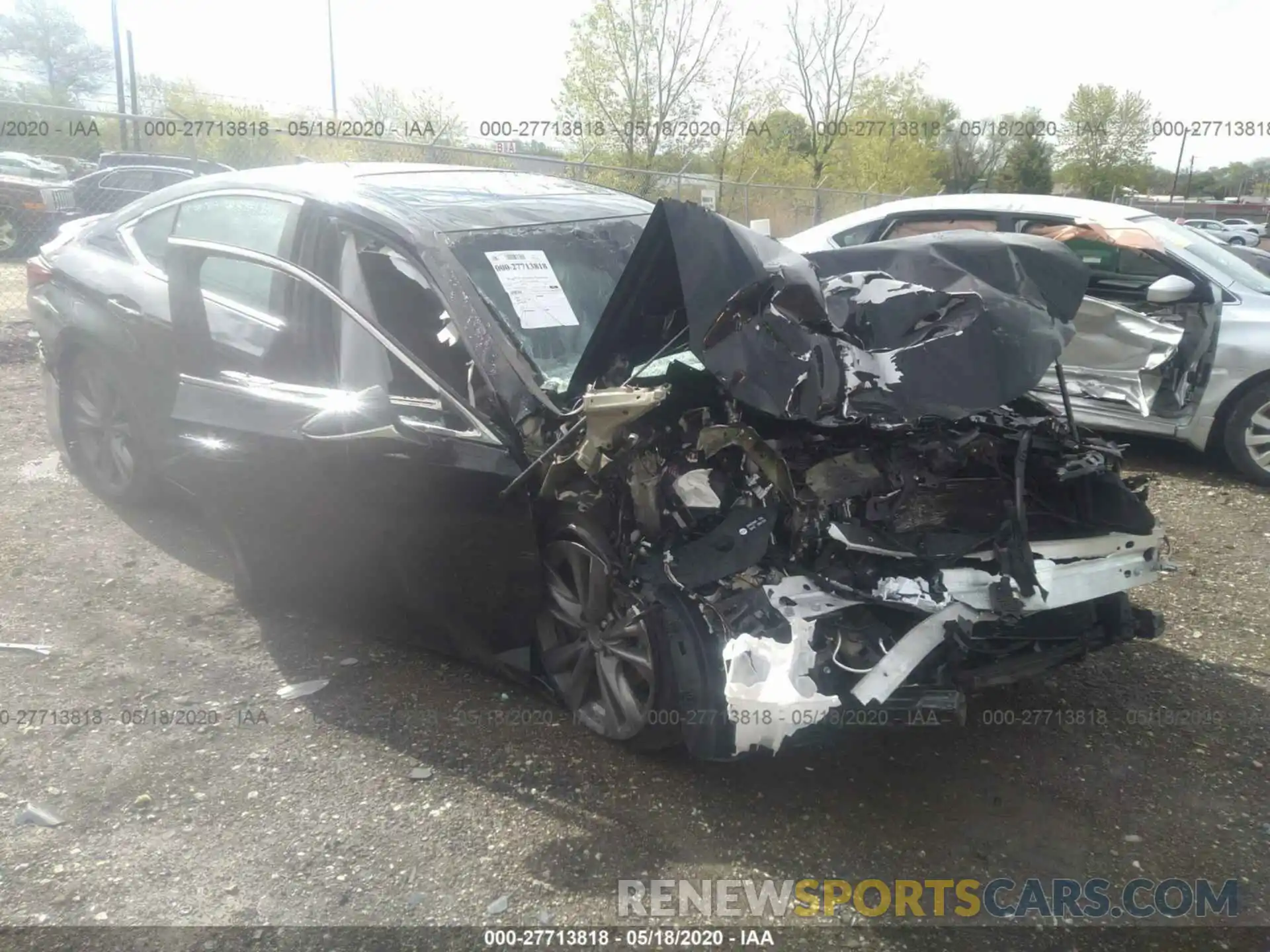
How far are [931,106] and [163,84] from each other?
2402 cm

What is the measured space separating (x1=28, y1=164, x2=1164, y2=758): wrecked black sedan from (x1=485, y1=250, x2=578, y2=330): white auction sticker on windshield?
0.05ft

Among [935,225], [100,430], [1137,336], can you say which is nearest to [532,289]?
[100,430]

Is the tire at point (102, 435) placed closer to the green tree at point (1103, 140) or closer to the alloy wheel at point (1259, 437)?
the alloy wheel at point (1259, 437)

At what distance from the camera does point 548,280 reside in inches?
143

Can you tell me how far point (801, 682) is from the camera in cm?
265

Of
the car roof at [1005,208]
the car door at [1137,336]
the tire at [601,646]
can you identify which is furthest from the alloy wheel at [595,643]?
the car roof at [1005,208]

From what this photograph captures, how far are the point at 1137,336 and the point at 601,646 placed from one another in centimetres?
457

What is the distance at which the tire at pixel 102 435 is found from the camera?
4.91 meters

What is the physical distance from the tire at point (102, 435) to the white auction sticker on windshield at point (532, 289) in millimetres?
2343

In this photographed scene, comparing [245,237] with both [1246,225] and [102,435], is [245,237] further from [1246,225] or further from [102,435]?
[1246,225]

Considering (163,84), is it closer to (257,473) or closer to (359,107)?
(359,107)

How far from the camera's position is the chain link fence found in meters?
11.8

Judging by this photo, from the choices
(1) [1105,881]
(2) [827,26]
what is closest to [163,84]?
(2) [827,26]

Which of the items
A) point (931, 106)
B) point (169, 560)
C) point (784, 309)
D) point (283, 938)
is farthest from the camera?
point (931, 106)
